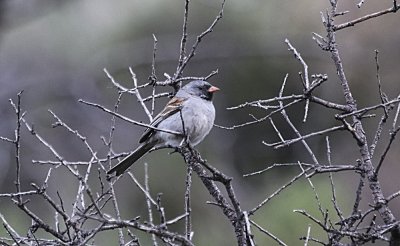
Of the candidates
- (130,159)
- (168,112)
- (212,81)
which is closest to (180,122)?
(168,112)

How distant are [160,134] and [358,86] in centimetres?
884

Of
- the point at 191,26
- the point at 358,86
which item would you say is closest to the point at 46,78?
the point at 191,26

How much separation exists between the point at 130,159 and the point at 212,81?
8.43 meters

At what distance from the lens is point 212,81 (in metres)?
13.7

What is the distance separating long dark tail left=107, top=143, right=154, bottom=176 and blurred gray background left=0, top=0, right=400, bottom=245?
5748 millimetres

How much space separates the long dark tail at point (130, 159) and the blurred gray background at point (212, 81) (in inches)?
226

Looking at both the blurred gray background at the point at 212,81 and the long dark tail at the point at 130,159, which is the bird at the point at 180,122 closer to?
the long dark tail at the point at 130,159

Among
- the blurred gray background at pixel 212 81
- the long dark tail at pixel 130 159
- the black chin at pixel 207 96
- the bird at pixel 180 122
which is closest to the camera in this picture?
the long dark tail at pixel 130 159

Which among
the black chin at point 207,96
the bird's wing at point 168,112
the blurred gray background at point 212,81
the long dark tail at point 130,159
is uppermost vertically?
the blurred gray background at point 212,81

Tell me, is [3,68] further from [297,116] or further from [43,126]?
[297,116]

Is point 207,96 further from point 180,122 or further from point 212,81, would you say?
point 212,81

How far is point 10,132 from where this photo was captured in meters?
12.8

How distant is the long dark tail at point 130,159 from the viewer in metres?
5.11

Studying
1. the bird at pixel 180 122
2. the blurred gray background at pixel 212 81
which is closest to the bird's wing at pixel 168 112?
the bird at pixel 180 122
